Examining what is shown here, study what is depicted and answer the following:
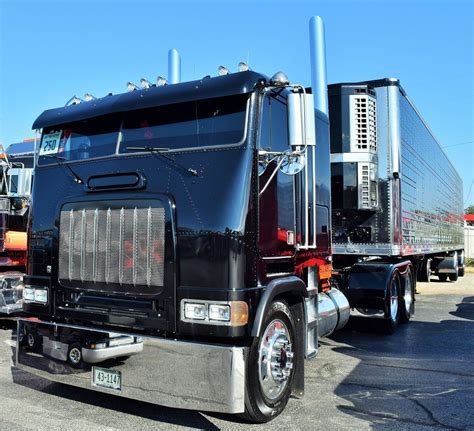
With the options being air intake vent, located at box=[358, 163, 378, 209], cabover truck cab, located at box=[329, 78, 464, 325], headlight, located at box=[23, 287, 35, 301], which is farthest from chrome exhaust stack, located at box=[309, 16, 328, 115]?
headlight, located at box=[23, 287, 35, 301]

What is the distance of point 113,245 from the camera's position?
4.45 metres

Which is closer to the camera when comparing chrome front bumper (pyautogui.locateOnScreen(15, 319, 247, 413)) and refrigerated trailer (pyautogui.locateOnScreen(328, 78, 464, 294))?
chrome front bumper (pyautogui.locateOnScreen(15, 319, 247, 413))

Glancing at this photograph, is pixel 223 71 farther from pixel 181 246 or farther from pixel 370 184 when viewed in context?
pixel 370 184

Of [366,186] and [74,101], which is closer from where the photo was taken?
[74,101]

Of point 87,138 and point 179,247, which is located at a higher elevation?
A: point 87,138

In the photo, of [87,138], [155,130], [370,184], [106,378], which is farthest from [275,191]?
[370,184]

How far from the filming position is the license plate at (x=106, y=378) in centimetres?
413

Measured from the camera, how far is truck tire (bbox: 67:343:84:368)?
172 inches

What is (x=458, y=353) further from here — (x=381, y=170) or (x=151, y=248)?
(x=151, y=248)

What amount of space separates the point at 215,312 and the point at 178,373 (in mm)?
519

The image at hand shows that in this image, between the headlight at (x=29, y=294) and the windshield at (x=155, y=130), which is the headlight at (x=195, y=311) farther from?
the headlight at (x=29, y=294)

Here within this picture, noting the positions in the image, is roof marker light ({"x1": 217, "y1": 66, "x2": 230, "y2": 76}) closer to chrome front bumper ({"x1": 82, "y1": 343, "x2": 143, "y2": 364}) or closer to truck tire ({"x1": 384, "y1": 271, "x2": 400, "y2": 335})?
chrome front bumper ({"x1": 82, "y1": 343, "x2": 143, "y2": 364})

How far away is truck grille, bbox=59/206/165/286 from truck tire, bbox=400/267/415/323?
6.17 meters

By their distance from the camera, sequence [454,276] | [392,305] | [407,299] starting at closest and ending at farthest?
[392,305], [407,299], [454,276]
